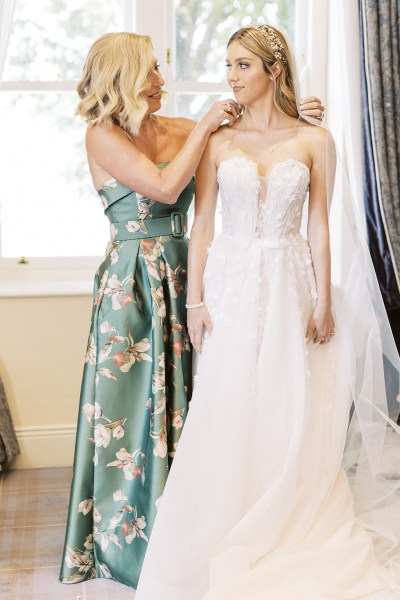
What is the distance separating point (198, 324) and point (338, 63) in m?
1.81

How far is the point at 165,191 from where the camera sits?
8.60 feet

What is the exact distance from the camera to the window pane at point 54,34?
3.92m

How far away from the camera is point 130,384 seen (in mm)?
2770

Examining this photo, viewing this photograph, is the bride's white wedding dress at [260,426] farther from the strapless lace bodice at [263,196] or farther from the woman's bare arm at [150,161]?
the woman's bare arm at [150,161]

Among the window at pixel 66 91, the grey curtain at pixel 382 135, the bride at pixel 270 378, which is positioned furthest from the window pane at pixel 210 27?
the bride at pixel 270 378

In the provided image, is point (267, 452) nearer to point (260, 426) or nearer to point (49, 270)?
point (260, 426)

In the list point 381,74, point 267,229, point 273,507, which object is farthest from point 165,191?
point 381,74

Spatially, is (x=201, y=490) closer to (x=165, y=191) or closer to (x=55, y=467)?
(x=165, y=191)

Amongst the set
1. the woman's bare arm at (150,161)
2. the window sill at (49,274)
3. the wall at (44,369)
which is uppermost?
the woman's bare arm at (150,161)

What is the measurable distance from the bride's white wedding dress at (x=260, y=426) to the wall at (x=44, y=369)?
1281 millimetres

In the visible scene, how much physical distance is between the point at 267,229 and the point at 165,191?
33cm

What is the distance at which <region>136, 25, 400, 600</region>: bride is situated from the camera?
2.47 m

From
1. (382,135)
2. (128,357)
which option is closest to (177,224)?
(128,357)

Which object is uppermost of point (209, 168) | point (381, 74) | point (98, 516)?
point (381, 74)
